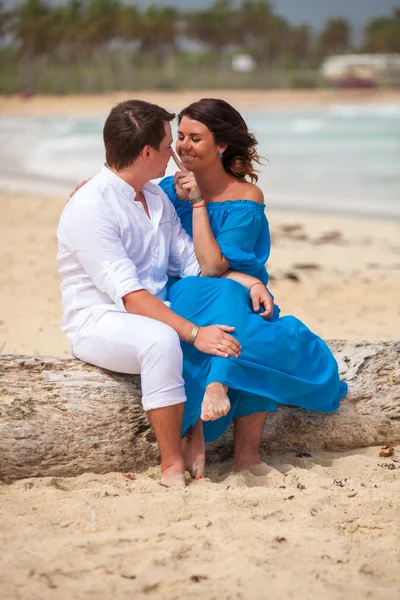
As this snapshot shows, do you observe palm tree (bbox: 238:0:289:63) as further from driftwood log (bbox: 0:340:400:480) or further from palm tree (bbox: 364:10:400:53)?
driftwood log (bbox: 0:340:400:480)

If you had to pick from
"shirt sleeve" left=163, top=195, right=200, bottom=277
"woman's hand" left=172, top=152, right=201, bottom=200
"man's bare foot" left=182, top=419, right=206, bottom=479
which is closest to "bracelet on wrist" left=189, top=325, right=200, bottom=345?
"man's bare foot" left=182, top=419, right=206, bottom=479

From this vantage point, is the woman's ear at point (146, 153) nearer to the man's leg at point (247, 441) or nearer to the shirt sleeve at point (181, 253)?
the shirt sleeve at point (181, 253)

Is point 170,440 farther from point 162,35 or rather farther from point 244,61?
point 244,61

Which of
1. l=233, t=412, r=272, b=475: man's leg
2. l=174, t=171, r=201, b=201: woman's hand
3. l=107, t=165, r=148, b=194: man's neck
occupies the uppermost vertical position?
l=107, t=165, r=148, b=194: man's neck

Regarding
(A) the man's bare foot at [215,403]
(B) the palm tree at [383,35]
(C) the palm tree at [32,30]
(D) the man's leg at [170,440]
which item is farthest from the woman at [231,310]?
(B) the palm tree at [383,35]

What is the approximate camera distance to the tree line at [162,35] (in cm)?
8300

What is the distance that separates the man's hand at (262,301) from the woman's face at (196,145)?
1.99ft

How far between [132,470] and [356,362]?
115 cm

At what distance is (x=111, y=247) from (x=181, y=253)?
0.50m

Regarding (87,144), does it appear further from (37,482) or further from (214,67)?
(214,67)

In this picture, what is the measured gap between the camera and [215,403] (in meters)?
3.12

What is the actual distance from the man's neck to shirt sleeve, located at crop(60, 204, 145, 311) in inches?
8.9

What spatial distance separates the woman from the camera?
3.30 meters

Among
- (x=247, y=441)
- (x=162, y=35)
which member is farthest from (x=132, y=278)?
(x=162, y=35)
